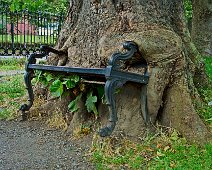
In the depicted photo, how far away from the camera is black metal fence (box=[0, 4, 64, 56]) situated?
1570cm

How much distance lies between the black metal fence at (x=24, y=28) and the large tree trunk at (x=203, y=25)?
558 cm

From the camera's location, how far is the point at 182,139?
14.4 ft

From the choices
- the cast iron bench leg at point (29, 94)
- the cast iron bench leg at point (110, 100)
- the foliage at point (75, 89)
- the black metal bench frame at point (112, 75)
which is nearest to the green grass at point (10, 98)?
the cast iron bench leg at point (29, 94)

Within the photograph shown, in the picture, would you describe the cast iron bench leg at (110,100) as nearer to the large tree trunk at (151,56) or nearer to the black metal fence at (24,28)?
the large tree trunk at (151,56)

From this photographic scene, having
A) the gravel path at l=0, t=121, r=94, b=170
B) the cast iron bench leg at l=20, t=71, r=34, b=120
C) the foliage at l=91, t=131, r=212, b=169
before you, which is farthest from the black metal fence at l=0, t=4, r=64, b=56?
the foliage at l=91, t=131, r=212, b=169

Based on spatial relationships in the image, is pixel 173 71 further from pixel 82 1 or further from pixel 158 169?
pixel 82 1

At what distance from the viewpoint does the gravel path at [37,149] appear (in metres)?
3.99

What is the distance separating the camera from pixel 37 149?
442 centimetres

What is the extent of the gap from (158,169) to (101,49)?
1.58 meters

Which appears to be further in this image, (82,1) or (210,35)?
(210,35)

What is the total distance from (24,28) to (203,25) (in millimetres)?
6613

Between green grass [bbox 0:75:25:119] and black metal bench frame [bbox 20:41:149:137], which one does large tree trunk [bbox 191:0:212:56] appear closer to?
green grass [bbox 0:75:25:119]

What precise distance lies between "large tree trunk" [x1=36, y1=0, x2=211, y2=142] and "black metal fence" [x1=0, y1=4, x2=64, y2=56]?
10920mm

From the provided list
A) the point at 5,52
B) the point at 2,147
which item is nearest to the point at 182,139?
the point at 2,147
